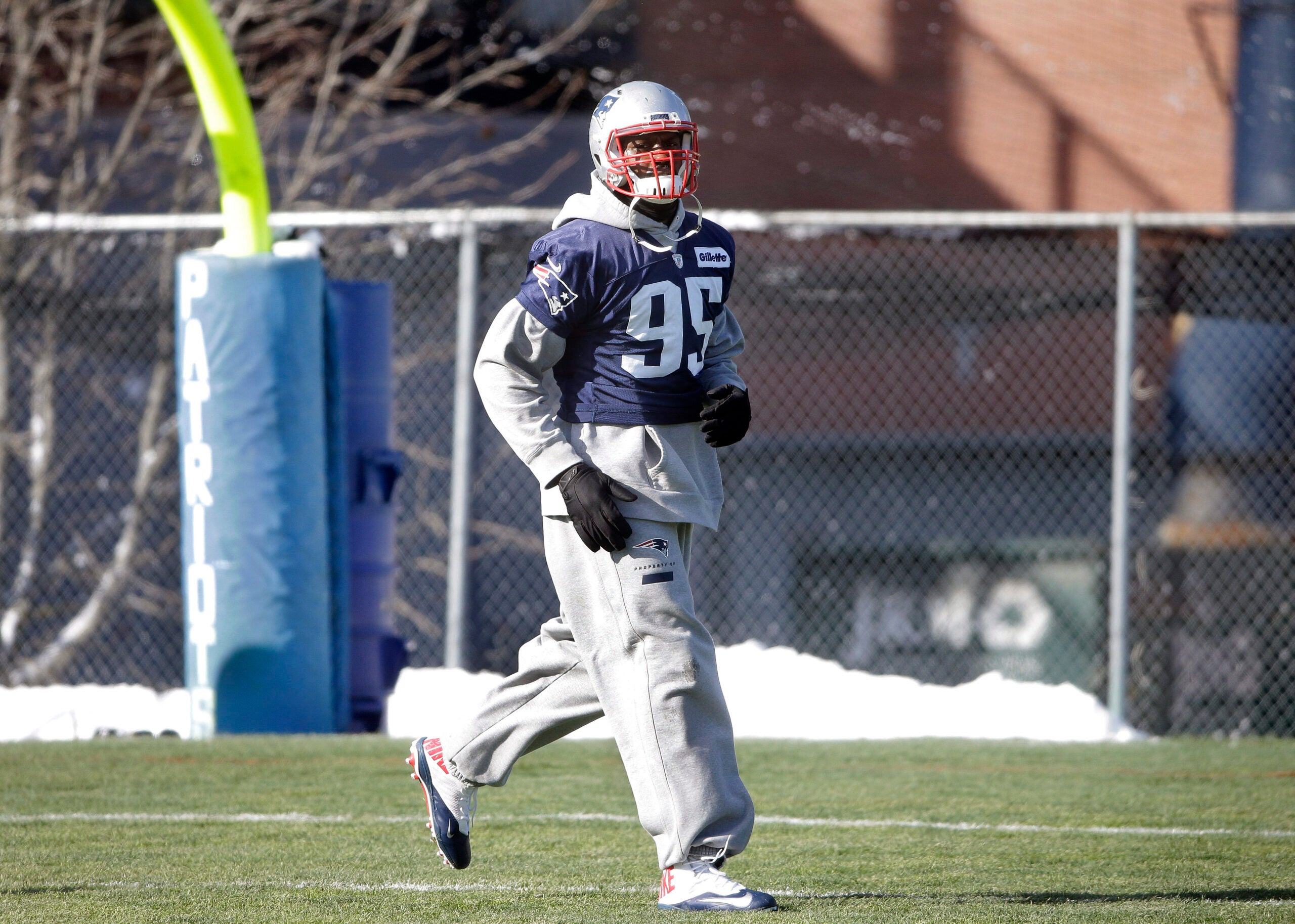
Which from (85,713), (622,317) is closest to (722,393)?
(622,317)

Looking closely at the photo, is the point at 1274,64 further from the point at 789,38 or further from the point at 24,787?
the point at 24,787

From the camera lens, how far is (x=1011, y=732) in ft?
24.9

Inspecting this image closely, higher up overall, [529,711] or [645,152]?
[645,152]

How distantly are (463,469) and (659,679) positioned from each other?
14.9 ft

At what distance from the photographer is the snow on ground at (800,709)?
7.52 metres

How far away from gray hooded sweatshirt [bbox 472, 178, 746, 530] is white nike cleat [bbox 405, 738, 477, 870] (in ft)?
2.40

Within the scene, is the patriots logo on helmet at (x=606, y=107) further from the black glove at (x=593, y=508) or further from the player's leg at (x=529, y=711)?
the player's leg at (x=529, y=711)

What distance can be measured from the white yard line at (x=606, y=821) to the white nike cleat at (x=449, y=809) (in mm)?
1022

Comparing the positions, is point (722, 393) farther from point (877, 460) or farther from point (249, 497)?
point (877, 460)

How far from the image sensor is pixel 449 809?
387 centimetres

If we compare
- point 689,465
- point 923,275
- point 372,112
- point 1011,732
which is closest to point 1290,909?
point 689,465

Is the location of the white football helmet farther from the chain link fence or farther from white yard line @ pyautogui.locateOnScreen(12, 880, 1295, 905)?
the chain link fence

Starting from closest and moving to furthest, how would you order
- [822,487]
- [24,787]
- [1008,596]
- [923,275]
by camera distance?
[24,787] < [923,275] < [1008,596] < [822,487]

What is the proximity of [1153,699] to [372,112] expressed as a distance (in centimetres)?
647
